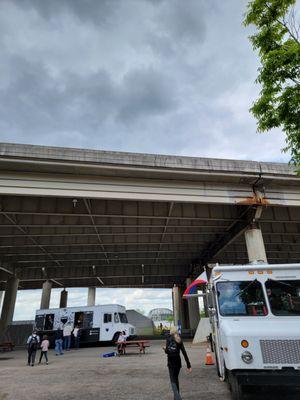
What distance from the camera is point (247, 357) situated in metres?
5.59

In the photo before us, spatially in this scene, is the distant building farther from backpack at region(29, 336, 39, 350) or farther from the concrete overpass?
backpack at region(29, 336, 39, 350)

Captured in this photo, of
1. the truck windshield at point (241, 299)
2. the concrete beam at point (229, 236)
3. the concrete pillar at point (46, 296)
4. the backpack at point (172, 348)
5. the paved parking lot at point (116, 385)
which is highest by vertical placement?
the concrete beam at point (229, 236)

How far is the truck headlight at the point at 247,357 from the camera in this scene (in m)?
5.56

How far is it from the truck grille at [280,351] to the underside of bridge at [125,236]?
14.1 m

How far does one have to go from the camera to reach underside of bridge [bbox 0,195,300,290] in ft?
64.5

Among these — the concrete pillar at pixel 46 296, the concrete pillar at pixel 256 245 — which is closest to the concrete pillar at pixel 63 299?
the concrete pillar at pixel 46 296

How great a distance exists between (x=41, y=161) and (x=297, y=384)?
14266 mm

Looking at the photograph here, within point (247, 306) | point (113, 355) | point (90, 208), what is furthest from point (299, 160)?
point (113, 355)

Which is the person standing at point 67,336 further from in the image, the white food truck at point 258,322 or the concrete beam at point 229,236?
the white food truck at point 258,322

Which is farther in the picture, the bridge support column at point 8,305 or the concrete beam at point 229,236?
the bridge support column at point 8,305

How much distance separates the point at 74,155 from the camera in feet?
52.8

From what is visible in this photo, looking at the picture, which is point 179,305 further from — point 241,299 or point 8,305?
point 241,299

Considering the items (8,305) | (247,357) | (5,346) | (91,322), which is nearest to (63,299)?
(8,305)

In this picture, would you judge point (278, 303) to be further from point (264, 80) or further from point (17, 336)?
point (17, 336)
